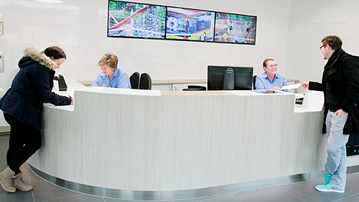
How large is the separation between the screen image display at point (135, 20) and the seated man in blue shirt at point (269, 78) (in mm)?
2537

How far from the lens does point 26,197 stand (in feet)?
10.5

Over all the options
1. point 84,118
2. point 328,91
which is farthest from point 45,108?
point 328,91

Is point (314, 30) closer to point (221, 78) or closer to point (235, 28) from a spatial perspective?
point (235, 28)

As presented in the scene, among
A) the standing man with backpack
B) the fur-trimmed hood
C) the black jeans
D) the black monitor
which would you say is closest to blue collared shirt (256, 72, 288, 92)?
the black monitor

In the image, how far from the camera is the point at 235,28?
23.6ft

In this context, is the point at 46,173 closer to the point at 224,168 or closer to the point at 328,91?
the point at 224,168

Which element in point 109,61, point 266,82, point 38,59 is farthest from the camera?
point 266,82

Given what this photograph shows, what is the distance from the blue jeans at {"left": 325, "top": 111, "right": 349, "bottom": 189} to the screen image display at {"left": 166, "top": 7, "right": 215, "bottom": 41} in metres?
3.84

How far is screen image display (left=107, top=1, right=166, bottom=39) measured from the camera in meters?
6.06

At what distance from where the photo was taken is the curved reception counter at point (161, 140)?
10.1ft

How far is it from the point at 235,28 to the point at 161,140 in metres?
4.73

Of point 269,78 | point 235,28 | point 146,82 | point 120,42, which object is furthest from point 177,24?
point 269,78

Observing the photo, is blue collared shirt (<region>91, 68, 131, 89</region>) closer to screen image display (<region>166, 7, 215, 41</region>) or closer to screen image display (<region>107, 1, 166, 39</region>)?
screen image display (<region>107, 1, 166, 39</region>)

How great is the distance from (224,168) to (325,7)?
5095 millimetres
